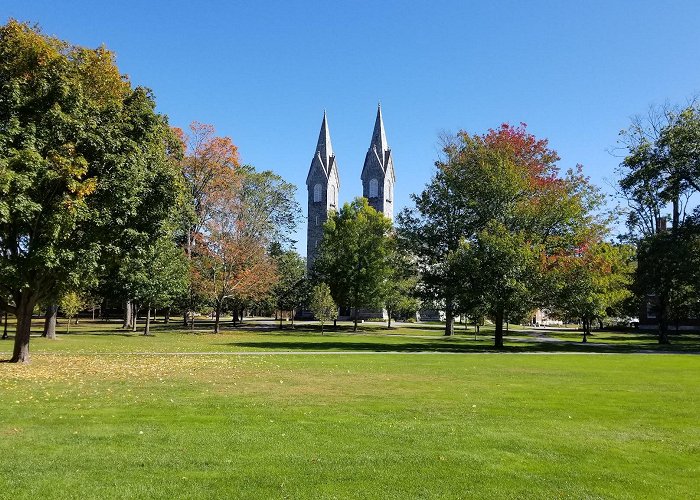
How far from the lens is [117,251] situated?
1775 cm

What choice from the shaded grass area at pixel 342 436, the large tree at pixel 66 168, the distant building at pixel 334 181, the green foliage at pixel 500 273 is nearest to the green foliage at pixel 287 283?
the distant building at pixel 334 181

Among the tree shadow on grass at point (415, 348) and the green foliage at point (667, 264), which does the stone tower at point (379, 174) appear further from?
the tree shadow on grass at point (415, 348)

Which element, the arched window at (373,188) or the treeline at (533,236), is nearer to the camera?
the treeline at (533,236)

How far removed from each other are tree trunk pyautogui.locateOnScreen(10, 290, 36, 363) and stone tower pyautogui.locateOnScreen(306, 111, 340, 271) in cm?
6471

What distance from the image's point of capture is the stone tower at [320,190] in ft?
276

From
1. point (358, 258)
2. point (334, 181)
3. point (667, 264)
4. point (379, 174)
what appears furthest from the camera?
point (334, 181)

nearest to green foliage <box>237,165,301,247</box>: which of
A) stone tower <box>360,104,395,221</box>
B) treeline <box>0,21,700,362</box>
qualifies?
treeline <box>0,21,700,362</box>

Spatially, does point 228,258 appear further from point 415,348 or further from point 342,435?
point 342,435

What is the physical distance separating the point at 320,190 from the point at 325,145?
7.50 metres

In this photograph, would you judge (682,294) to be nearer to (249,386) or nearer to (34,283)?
(249,386)

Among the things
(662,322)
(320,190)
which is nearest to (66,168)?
(662,322)

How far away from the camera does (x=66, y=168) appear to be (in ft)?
51.8

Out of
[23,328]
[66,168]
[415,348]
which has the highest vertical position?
[66,168]

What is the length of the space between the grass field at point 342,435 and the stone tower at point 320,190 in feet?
225
